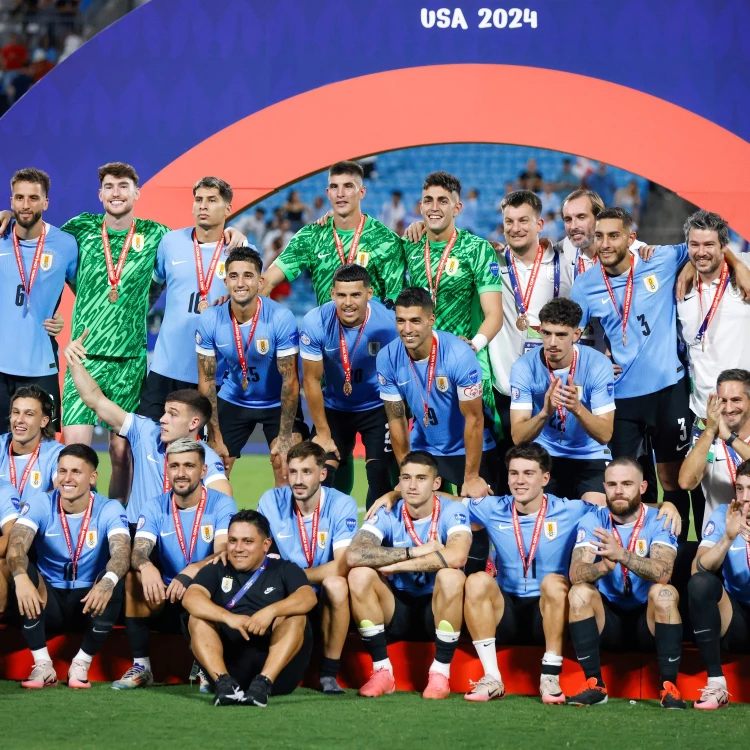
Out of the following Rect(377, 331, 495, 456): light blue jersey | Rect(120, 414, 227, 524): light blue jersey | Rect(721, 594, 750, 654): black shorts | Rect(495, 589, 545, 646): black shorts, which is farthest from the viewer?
Rect(120, 414, 227, 524): light blue jersey

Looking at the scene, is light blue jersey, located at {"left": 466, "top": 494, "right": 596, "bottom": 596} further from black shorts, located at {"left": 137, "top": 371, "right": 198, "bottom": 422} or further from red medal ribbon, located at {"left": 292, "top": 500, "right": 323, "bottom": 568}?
black shorts, located at {"left": 137, "top": 371, "right": 198, "bottom": 422}

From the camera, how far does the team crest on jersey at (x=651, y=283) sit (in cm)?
746

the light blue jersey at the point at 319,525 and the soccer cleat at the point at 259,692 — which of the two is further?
the light blue jersey at the point at 319,525

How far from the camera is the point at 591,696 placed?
20.1ft

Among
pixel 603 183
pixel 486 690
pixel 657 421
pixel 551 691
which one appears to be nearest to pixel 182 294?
pixel 657 421

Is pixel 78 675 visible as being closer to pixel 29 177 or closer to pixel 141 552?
pixel 141 552

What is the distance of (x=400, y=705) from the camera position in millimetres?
6117

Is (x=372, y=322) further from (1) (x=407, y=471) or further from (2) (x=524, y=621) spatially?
(2) (x=524, y=621)

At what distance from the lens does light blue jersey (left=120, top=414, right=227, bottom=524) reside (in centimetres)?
721

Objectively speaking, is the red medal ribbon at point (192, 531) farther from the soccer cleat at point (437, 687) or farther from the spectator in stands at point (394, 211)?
the spectator in stands at point (394, 211)

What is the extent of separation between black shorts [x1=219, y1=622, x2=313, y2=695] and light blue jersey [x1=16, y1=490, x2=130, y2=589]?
33.9 inches

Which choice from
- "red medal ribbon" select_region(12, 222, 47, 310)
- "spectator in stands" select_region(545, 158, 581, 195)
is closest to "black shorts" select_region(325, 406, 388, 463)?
"red medal ribbon" select_region(12, 222, 47, 310)

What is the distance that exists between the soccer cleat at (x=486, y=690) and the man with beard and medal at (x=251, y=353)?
181 cm

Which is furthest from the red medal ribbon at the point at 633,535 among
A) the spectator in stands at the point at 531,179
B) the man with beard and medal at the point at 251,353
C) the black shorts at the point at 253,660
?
the spectator in stands at the point at 531,179
